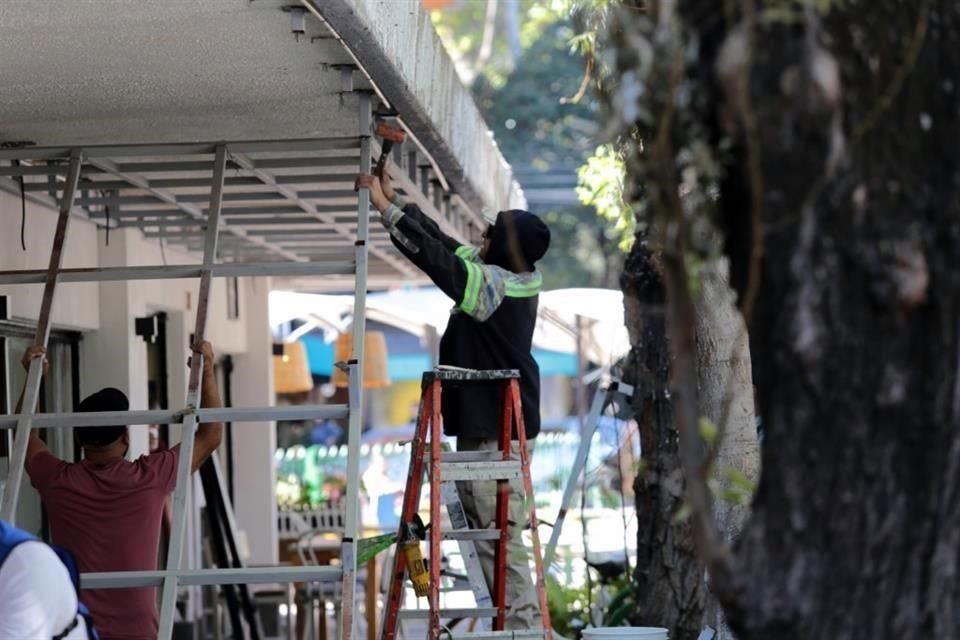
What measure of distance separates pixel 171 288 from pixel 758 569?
29.6ft

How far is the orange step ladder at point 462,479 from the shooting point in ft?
20.6

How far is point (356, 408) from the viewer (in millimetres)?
6074

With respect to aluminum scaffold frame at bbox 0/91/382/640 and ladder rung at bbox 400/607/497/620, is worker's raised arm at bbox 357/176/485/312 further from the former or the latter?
ladder rung at bbox 400/607/497/620

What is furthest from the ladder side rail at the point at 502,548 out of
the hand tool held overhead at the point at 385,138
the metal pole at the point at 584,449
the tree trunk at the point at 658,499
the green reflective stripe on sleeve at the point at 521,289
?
the tree trunk at the point at 658,499

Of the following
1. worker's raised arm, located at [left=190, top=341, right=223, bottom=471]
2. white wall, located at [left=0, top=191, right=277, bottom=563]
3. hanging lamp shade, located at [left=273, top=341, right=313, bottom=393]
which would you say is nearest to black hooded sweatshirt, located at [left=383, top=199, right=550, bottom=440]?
worker's raised arm, located at [left=190, top=341, right=223, bottom=471]

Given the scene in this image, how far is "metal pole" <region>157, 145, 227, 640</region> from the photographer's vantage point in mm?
5762

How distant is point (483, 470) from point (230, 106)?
1.81 metres

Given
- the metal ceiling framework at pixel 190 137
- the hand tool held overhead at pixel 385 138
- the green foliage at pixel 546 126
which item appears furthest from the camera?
the green foliage at pixel 546 126

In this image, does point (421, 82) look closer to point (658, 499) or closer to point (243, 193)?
point (243, 193)

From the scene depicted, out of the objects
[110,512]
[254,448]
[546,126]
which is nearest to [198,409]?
[110,512]

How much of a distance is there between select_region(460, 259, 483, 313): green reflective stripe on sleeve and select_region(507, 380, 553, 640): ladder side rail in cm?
44

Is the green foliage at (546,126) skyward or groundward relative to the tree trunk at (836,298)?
skyward

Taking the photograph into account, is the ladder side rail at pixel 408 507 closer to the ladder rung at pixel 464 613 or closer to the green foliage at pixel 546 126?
the ladder rung at pixel 464 613

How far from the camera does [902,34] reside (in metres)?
2.95
